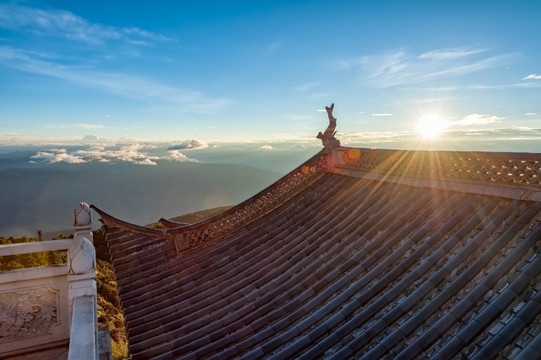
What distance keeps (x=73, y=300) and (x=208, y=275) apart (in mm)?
3386

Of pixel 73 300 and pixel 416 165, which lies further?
pixel 416 165

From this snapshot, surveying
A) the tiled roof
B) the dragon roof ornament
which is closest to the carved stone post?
the tiled roof

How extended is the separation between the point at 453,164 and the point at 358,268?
270 centimetres

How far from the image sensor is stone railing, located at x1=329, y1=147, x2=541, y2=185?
5.75 m

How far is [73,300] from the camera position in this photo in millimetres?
5777

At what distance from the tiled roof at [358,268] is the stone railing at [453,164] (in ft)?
0.08

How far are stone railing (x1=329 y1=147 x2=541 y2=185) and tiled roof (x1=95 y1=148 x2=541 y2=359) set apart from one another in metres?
0.02

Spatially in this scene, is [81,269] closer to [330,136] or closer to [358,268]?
[358,268]

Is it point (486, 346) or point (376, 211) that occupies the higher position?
point (376, 211)

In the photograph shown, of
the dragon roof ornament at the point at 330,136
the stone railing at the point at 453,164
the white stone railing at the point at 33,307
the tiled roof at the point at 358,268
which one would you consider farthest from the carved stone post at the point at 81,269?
the dragon roof ornament at the point at 330,136

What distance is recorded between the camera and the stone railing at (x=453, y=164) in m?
5.75

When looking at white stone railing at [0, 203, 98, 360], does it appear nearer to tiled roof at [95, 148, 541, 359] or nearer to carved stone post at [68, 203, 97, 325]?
carved stone post at [68, 203, 97, 325]

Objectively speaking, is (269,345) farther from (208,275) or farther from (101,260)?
(101,260)

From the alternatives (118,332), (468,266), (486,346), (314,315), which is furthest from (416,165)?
(118,332)
